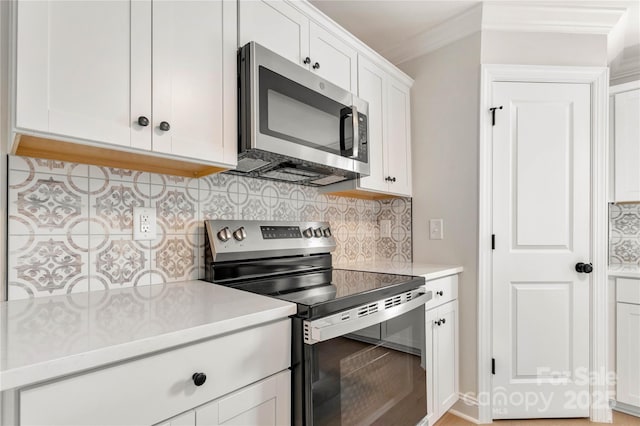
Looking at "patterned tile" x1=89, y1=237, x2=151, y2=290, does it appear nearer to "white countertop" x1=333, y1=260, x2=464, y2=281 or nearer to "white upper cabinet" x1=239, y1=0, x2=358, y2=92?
"white upper cabinet" x1=239, y1=0, x2=358, y2=92

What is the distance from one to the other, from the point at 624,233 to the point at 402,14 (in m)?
2.41

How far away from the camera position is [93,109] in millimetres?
956

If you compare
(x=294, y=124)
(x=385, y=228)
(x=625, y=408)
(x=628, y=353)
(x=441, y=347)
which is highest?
(x=294, y=124)

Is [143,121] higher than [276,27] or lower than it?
lower

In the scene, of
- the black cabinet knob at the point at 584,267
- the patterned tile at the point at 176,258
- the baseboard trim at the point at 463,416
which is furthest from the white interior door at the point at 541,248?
the patterned tile at the point at 176,258

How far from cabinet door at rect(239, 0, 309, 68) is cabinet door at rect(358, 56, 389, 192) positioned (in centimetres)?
47

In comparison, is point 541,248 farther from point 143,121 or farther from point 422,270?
point 143,121

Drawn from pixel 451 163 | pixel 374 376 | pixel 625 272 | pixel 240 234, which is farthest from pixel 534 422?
pixel 240 234

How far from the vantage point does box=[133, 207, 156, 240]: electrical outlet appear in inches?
51.8

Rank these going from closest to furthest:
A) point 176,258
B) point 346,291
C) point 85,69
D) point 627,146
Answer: point 85,69 → point 346,291 → point 176,258 → point 627,146

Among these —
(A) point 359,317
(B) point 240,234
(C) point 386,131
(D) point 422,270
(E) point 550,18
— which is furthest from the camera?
(C) point 386,131

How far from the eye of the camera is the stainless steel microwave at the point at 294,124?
50.7 inches

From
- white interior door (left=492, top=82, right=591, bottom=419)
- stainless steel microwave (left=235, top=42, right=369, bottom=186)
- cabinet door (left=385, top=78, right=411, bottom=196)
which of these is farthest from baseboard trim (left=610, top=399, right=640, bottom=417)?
stainless steel microwave (left=235, top=42, right=369, bottom=186)

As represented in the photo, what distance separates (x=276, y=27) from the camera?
146cm
